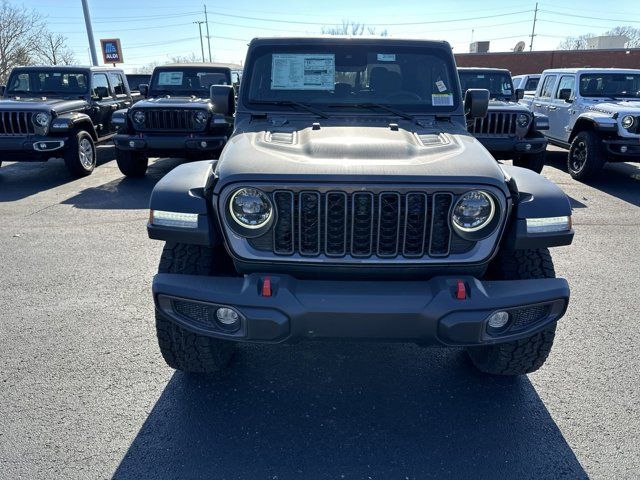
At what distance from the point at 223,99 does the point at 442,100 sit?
5.14 ft

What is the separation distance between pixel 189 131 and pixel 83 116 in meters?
2.15

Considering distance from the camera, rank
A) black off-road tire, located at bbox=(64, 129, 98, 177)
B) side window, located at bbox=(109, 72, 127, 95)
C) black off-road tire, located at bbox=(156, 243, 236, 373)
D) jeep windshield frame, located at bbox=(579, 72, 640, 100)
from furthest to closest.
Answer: side window, located at bbox=(109, 72, 127, 95) < jeep windshield frame, located at bbox=(579, 72, 640, 100) < black off-road tire, located at bbox=(64, 129, 98, 177) < black off-road tire, located at bbox=(156, 243, 236, 373)

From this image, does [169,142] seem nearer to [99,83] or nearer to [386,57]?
[99,83]

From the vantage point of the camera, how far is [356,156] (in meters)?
2.35

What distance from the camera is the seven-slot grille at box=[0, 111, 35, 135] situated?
→ 7590 mm

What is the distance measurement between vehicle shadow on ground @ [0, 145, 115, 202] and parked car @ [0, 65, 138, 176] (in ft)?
1.44

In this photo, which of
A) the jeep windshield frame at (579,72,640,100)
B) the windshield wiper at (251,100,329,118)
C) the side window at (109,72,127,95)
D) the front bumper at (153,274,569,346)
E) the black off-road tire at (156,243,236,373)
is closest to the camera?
the front bumper at (153,274,569,346)

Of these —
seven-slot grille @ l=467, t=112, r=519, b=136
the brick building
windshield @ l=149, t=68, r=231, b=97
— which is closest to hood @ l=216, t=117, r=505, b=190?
seven-slot grille @ l=467, t=112, r=519, b=136

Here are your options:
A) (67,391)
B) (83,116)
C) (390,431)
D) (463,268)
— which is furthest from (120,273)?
(83,116)

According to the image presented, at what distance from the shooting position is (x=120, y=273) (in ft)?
14.3

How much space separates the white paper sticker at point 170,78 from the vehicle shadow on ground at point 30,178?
90.0 inches

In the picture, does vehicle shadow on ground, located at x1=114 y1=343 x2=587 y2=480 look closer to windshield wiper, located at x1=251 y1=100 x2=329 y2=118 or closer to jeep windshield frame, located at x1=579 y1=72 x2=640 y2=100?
windshield wiper, located at x1=251 y1=100 x2=329 y2=118

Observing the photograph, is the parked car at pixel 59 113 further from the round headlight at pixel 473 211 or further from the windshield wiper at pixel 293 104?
the round headlight at pixel 473 211

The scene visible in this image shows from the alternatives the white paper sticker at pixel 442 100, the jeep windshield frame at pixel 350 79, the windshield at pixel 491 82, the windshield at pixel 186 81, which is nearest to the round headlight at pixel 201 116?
the windshield at pixel 186 81
